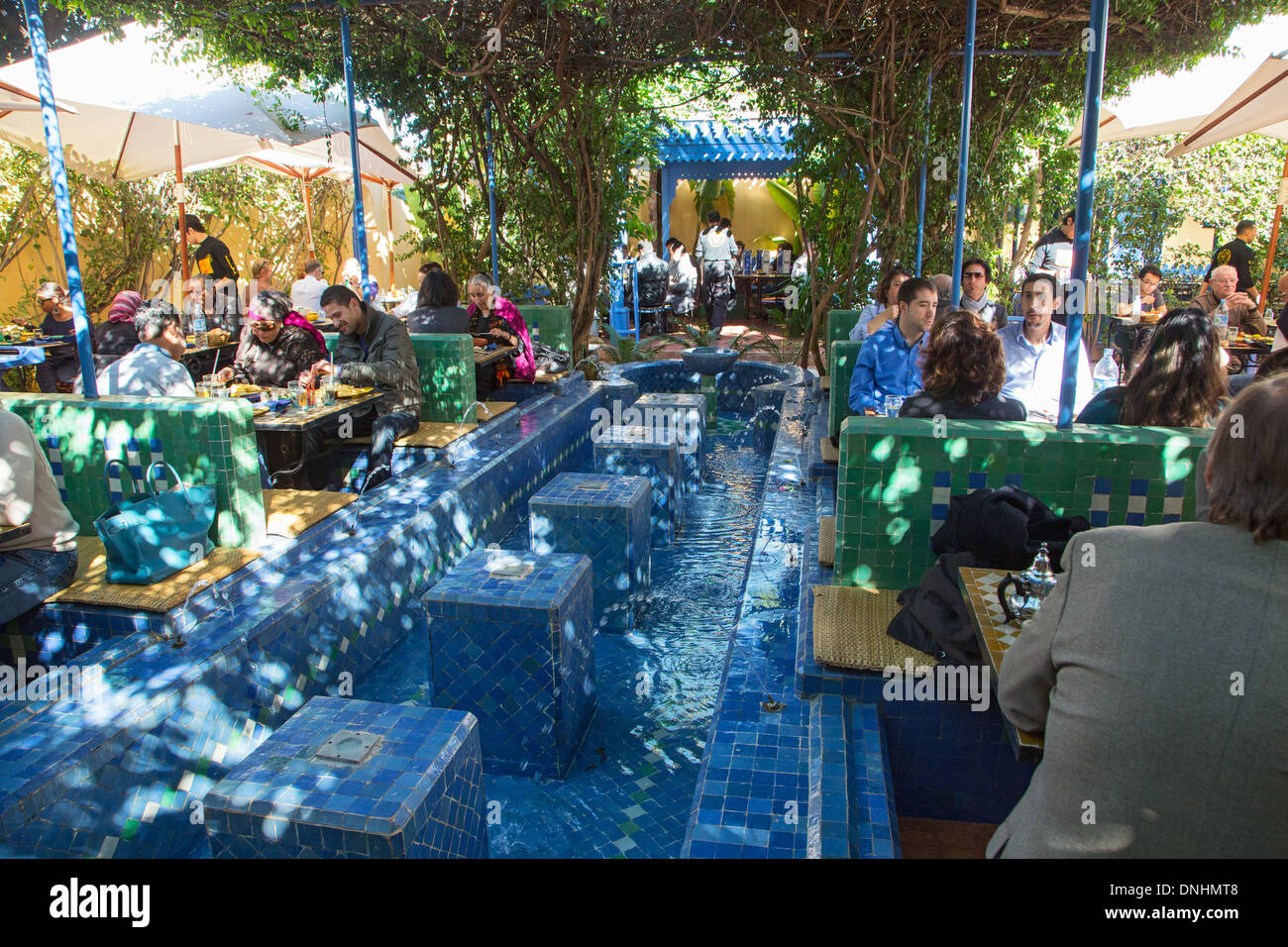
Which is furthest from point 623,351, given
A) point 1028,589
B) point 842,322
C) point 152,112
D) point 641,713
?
point 1028,589

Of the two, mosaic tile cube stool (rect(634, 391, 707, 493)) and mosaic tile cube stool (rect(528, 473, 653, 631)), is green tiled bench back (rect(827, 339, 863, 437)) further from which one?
mosaic tile cube stool (rect(528, 473, 653, 631))

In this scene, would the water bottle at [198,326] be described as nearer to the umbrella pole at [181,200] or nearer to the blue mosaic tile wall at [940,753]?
the umbrella pole at [181,200]

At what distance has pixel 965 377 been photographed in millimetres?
3711

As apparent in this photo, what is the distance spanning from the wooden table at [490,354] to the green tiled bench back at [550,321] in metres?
1.51

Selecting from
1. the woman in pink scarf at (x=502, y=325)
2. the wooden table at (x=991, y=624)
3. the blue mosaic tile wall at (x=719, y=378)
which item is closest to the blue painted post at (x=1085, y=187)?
the wooden table at (x=991, y=624)

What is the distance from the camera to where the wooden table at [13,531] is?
3459mm

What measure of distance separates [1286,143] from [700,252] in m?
9.76

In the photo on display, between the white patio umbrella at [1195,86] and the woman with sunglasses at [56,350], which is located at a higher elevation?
the white patio umbrella at [1195,86]

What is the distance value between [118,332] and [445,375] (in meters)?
2.76

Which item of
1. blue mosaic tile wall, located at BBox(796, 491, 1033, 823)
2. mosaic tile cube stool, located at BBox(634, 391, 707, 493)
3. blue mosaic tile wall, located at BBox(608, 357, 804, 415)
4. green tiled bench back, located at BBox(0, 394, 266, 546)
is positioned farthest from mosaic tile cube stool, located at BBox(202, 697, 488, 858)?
blue mosaic tile wall, located at BBox(608, 357, 804, 415)

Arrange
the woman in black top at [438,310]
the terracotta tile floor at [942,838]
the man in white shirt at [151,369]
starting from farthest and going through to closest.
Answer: the woman in black top at [438,310] → the man in white shirt at [151,369] → the terracotta tile floor at [942,838]

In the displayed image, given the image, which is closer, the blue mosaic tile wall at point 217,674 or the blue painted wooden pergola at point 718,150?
the blue mosaic tile wall at point 217,674

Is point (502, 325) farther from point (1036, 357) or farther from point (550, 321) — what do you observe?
point (1036, 357)

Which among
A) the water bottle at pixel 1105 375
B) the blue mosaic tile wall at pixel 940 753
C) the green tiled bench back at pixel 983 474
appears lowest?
the blue mosaic tile wall at pixel 940 753
